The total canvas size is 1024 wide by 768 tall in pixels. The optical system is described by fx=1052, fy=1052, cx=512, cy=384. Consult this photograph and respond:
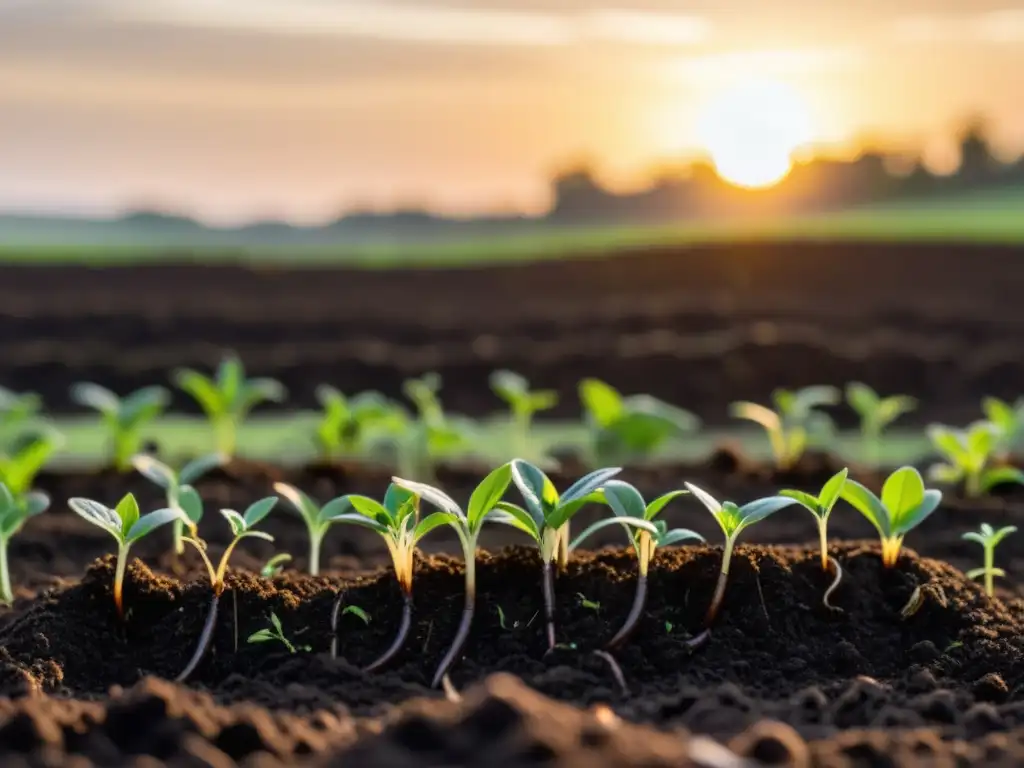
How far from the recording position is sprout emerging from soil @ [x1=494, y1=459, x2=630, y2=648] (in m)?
2.30

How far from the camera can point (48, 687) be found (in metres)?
2.29

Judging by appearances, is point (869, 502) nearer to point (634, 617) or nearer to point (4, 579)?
point (634, 617)

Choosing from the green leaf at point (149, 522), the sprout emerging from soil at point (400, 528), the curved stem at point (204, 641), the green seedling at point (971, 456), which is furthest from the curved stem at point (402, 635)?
the green seedling at point (971, 456)

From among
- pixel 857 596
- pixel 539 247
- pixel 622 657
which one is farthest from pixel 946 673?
pixel 539 247

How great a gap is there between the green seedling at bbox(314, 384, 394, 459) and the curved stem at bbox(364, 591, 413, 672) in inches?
84.2

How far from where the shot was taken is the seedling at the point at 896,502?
2.56 metres

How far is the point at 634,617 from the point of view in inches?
92.3

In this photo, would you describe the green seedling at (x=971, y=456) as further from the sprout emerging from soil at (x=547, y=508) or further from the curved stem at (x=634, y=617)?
the sprout emerging from soil at (x=547, y=508)

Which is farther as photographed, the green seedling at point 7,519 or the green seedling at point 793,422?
the green seedling at point 793,422

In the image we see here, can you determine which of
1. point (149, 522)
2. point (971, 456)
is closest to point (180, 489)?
point (149, 522)

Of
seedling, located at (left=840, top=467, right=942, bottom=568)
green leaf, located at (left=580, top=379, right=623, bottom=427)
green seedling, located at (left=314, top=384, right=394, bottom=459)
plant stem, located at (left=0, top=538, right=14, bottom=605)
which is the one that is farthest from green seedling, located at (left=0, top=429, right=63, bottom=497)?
seedling, located at (left=840, top=467, right=942, bottom=568)

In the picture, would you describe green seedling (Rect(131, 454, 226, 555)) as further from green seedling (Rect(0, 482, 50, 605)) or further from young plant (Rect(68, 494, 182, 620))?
green seedling (Rect(0, 482, 50, 605))

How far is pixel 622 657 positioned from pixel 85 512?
125cm

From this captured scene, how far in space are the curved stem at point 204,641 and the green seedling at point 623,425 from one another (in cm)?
273
